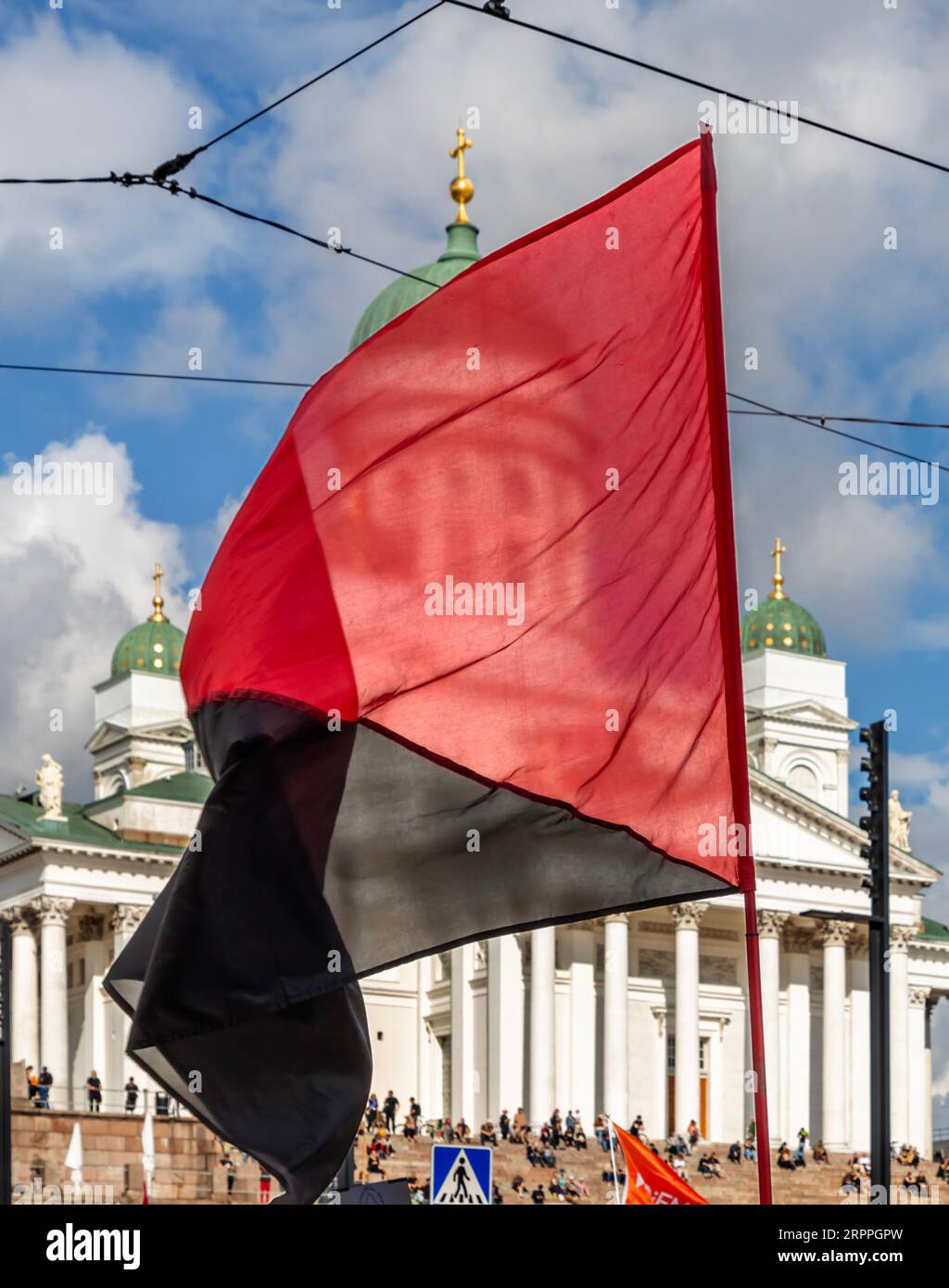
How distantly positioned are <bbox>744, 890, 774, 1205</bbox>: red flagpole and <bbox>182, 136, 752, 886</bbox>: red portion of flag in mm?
579

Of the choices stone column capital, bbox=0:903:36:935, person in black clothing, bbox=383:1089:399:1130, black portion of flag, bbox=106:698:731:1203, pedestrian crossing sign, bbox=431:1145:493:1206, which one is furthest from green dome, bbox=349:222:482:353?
black portion of flag, bbox=106:698:731:1203

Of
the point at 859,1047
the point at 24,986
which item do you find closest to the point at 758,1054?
the point at 24,986

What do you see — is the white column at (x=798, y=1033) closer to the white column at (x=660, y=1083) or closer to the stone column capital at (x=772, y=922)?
the stone column capital at (x=772, y=922)

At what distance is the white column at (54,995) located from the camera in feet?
211

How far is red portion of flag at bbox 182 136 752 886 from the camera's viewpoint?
10820 millimetres

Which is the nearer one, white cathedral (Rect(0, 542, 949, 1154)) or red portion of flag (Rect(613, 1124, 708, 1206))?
red portion of flag (Rect(613, 1124, 708, 1206))

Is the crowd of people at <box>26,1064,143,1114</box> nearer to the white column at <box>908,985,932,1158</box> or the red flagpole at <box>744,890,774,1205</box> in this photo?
the white column at <box>908,985,932,1158</box>

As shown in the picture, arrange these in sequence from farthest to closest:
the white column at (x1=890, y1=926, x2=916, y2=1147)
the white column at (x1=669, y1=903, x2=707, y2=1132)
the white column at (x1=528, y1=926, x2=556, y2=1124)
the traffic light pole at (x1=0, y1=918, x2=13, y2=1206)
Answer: the white column at (x1=890, y1=926, x2=916, y2=1147)
the white column at (x1=669, y1=903, x2=707, y2=1132)
the white column at (x1=528, y1=926, x2=556, y2=1124)
the traffic light pole at (x1=0, y1=918, x2=13, y2=1206)

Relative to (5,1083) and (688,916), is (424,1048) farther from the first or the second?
(5,1083)

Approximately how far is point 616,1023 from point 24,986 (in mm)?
16717

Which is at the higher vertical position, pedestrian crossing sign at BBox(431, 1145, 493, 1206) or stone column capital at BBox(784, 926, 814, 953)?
stone column capital at BBox(784, 926, 814, 953)

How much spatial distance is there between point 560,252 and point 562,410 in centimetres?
77

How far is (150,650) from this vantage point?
89875 millimetres

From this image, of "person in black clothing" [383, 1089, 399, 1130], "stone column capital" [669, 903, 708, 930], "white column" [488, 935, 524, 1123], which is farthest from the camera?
"stone column capital" [669, 903, 708, 930]
